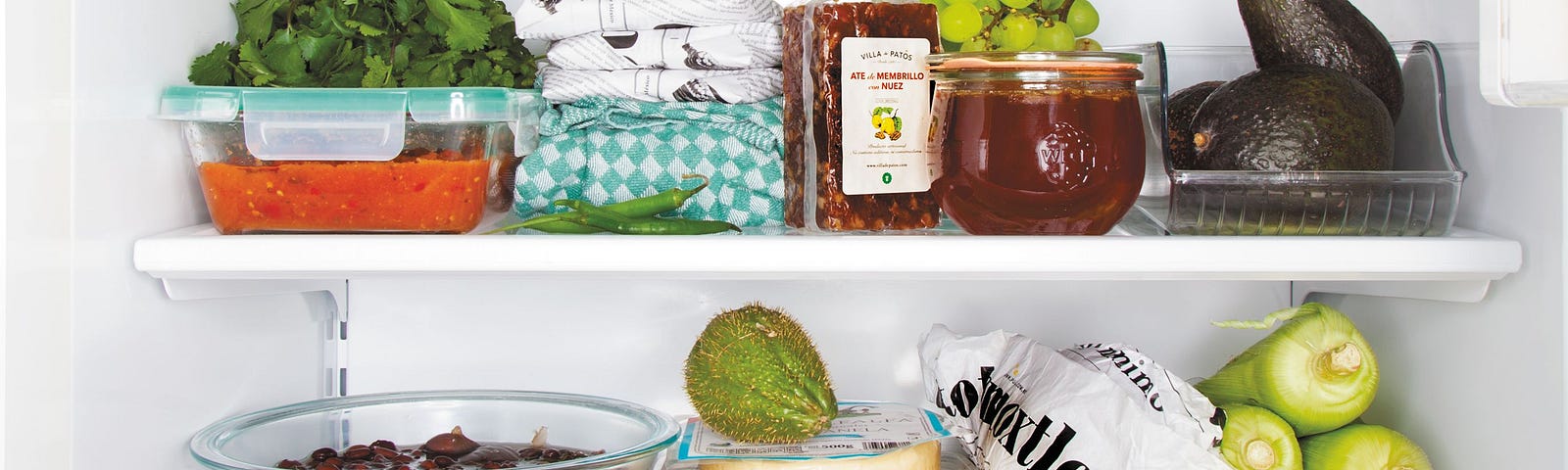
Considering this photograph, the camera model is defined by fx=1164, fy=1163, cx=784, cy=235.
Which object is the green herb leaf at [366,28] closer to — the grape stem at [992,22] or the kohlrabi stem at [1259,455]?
the grape stem at [992,22]

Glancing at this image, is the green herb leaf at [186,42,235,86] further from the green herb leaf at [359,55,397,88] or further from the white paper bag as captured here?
the white paper bag

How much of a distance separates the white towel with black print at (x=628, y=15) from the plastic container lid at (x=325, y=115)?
138 millimetres

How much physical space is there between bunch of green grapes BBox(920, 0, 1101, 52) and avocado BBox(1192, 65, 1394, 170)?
132 mm

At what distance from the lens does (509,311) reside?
1080 millimetres

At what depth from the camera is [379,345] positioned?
108 centimetres

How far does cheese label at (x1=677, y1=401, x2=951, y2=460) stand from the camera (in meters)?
0.86

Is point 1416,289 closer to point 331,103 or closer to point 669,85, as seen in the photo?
point 669,85

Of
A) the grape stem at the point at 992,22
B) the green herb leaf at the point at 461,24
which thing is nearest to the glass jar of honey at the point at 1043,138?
the grape stem at the point at 992,22

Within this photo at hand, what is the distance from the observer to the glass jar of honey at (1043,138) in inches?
29.1

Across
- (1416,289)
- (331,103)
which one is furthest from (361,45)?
(1416,289)

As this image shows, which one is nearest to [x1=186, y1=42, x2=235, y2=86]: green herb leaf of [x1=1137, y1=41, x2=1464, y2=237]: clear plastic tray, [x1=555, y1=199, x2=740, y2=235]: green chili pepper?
[x1=555, y1=199, x2=740, y2=235]: green chili pepper

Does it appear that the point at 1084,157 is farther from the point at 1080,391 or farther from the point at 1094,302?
the point at 1094,302

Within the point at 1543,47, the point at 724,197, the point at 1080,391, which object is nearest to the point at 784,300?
the point at 724,197

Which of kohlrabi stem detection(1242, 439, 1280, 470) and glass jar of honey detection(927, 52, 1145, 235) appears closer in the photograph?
glass jar of honey detection(927, 52, 1145, 235)
